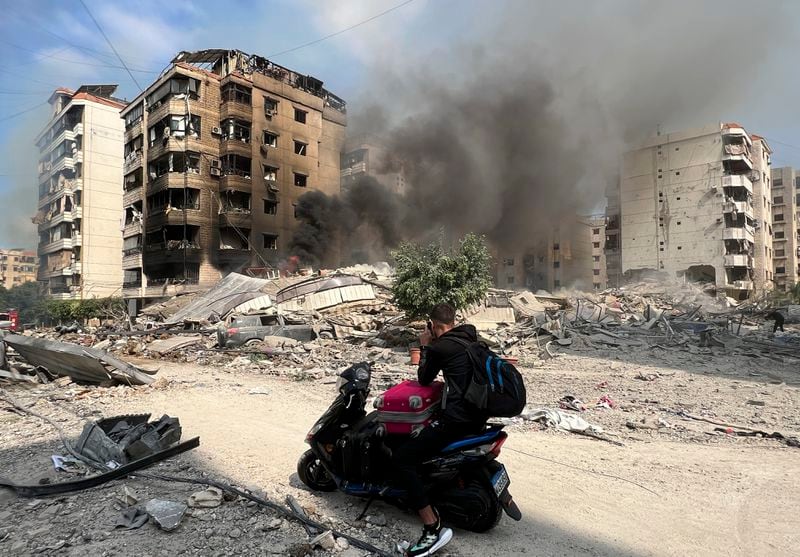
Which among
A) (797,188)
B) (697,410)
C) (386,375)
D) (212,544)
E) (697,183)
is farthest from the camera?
(797,188)

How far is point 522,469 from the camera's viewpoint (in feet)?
13.1

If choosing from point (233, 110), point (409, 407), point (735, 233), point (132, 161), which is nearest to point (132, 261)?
point (132, 161)

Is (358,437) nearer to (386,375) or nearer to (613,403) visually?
(613,403)

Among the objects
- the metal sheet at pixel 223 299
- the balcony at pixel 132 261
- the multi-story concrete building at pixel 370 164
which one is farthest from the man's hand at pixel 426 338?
the multi-story concrete building at pixel 370 164

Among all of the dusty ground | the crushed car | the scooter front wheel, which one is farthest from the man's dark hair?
the crushed car

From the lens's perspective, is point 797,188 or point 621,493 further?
point 797,188

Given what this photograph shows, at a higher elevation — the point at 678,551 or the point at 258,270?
the point at 258,270

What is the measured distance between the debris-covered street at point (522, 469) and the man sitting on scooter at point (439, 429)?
0.25 meters

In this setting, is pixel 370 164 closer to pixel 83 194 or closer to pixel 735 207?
pixel 83 194

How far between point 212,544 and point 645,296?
35434 millimetres

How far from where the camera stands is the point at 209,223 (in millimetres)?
35688

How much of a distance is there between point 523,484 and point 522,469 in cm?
36

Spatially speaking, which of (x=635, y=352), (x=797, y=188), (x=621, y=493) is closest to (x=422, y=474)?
(x=621, y=493)

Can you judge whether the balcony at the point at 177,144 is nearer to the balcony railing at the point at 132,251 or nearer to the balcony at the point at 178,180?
the balcony at the point at 178,180
